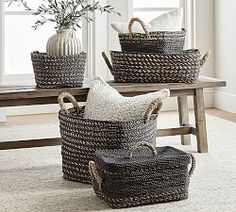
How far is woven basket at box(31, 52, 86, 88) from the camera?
3.04 metres

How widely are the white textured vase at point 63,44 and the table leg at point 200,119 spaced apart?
0.77m

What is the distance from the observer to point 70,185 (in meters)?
2.75

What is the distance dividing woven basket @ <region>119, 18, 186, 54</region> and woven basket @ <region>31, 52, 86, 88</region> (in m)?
0.33

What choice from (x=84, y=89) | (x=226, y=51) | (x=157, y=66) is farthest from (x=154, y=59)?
(x=226, y=51)

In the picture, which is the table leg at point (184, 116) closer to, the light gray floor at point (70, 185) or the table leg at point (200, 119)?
the light gray floor at point (70, 185)

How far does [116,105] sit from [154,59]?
0.58 m

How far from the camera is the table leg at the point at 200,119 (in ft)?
11.0

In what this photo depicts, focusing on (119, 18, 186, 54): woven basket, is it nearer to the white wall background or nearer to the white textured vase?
the white textured vase

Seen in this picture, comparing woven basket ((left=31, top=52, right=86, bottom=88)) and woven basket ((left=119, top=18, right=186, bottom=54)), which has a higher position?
woven basket ((left=119, top=18, right=186, bottom=54))

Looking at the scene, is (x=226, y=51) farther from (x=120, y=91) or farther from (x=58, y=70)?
(x=58, y=70)

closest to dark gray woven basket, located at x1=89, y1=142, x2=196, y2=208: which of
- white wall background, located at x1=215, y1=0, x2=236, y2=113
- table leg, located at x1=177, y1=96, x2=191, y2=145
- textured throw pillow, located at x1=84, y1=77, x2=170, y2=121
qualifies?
textured throw pillow, located at x1=84, y1=77, x2=170, y2=121

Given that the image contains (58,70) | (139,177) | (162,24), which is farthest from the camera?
(162,24)

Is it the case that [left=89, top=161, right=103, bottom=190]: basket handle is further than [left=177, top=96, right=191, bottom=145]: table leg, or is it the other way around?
[left=177, top=96, right=191, bottom=145]: table leg

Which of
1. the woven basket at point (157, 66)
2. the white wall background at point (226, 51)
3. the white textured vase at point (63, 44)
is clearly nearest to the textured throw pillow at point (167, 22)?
the woven basket at point (157, 66)
